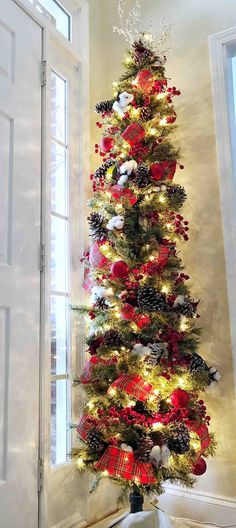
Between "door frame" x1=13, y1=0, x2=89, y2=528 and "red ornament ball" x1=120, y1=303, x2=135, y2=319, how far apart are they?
0.35 m

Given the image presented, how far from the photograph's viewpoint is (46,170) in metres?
1.96

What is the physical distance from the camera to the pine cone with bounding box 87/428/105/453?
1.69 m

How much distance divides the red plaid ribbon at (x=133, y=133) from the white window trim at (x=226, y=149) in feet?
1.57

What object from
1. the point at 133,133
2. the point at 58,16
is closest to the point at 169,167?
the point at 133,133

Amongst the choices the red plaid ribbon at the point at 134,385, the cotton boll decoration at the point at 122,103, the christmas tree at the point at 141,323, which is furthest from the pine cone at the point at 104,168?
the red plaid ribbon at the point at 134,385

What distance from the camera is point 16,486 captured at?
162 cm

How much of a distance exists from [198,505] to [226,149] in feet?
5.66

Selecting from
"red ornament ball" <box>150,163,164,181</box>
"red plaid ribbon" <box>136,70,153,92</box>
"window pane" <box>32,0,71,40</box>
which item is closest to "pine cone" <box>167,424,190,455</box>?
"red ornament ball" <box>150,163,164,181</box>

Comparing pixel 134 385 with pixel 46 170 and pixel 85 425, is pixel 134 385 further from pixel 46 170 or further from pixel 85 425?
pixel 46 170

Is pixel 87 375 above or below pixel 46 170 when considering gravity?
below

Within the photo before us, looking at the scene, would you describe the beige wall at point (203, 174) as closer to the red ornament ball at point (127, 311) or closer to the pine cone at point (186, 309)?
the pine cone at point (186, 309)

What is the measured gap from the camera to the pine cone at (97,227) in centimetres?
188

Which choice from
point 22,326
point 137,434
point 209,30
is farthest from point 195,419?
point 209,30

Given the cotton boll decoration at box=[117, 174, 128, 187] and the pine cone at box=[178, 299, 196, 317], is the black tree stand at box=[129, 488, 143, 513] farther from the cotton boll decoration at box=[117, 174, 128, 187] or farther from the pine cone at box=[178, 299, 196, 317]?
the cotton boll decoration at box=[117, 174, 128, 187]
